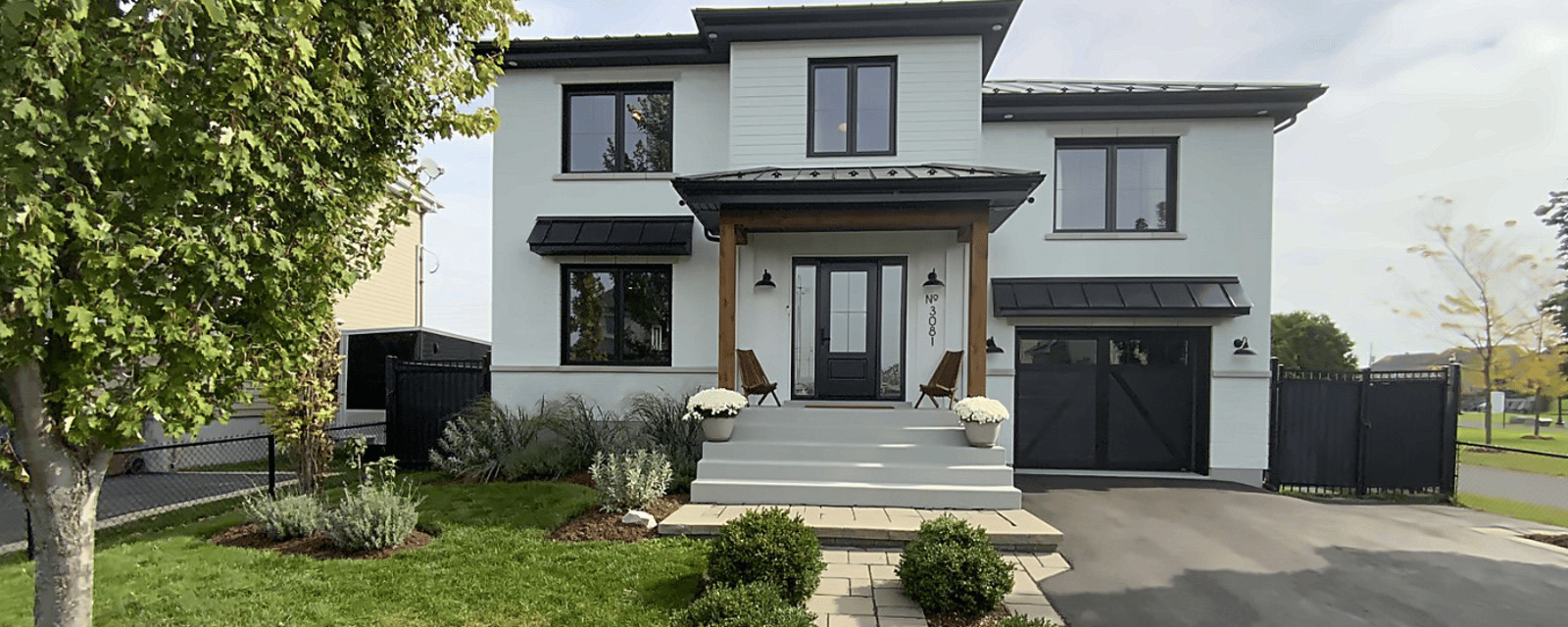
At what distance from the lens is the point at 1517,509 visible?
809 centimetres

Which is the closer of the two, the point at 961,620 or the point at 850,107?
the point at 961,620

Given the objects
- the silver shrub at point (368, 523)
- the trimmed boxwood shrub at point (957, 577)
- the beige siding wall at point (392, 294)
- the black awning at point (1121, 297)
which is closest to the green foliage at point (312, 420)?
the silver shrub at point (368, 523)

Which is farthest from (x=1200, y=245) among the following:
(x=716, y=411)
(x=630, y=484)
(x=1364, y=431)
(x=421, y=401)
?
(x=421, y=401)

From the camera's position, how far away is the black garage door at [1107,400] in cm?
930

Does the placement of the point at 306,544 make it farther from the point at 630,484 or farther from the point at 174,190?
the point at 174,190

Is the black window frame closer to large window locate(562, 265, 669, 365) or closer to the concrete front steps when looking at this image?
the concrete front steps

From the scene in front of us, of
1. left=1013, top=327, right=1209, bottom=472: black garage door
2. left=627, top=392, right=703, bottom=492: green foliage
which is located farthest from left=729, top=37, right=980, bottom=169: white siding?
left=627, top=392, right=703, bottom=492: green foliage

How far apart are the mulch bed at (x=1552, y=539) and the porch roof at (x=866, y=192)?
633 cm

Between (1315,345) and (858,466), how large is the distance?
50.2 feet

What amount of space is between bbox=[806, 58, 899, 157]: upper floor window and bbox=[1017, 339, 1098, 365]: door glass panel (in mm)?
3787

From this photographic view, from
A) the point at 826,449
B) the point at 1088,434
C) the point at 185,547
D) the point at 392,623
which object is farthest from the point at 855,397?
the point at 185,547

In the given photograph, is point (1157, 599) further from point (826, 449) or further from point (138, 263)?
point (138, 263)

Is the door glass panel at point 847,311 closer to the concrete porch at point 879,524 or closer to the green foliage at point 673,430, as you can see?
the green foliage at point 673,430

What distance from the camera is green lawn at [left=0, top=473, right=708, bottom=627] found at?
418 centimetres
